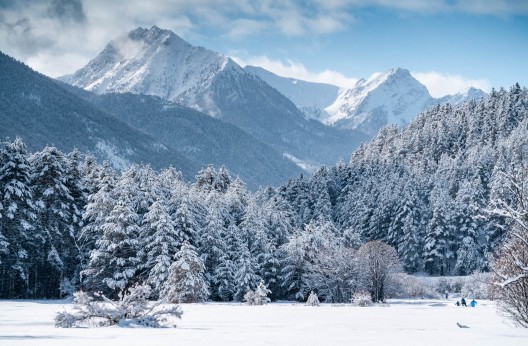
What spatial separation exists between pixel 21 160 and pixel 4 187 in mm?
2725

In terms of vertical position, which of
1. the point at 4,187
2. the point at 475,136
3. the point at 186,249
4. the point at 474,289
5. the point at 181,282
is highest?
the point at 475,136

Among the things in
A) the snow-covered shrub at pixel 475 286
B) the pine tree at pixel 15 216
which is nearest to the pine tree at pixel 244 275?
the pine tree at pixel 15 216

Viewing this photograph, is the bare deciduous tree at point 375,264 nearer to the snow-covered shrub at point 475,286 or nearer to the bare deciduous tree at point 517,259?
the snow-covered shrub at point 475,286

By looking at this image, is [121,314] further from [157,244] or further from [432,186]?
[432,186]

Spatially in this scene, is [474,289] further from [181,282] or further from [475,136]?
[475,136]

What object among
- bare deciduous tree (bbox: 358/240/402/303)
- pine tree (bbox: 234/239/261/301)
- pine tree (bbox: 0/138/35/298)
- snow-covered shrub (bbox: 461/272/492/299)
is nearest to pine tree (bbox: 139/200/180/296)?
pine tree (bbox: 234/239/261/301)

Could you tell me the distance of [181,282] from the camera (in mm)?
40188

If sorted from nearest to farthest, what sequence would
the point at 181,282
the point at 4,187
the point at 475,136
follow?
the point at 4,187 → the point at 181,282 → the point at 475,136

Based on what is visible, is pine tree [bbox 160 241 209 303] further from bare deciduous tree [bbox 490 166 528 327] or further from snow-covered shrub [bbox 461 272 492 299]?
snow-covered shrub [bbox 461 272 492 299]

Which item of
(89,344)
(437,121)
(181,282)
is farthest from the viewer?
(437,121)

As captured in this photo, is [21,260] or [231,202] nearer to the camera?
[21,260]

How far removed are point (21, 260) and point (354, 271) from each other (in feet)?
106

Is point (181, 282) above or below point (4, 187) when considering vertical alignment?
below

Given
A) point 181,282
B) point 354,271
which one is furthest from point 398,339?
point 354,271
